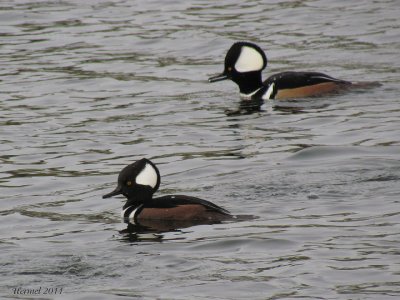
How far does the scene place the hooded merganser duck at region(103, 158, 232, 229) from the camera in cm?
1229

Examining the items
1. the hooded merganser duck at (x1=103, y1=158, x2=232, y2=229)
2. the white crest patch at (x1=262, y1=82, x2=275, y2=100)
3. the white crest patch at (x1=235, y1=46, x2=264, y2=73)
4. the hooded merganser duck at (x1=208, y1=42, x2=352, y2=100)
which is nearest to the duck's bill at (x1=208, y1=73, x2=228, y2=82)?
the hooded merganser duck at (x1=208, y1=42, x2=352, y2=100)

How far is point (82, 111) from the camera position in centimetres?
1831

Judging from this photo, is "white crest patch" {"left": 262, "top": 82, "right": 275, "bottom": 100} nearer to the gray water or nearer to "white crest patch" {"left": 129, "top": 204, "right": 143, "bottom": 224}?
the gray water

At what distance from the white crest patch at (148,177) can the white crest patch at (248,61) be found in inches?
266

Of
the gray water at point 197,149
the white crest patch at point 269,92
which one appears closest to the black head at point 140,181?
the gray water at point 197,149

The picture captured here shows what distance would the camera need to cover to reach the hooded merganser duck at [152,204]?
1229 centimetres

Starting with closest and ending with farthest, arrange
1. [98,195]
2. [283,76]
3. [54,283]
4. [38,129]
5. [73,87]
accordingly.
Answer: [54,283], [98,195], [38,129], [283,76], [73,87]

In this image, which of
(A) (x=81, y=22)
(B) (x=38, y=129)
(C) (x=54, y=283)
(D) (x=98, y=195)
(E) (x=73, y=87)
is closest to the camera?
(C) (x=54, y=283)

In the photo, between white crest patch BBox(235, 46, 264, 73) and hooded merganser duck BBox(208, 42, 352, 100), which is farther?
white crest patch BBox(235, 46, 264, 73)

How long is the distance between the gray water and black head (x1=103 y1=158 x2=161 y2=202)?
1.20ft

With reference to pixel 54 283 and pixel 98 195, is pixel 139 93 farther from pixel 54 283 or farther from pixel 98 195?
pixel 54 283

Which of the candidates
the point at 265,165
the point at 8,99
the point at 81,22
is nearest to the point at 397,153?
the point at 265,165

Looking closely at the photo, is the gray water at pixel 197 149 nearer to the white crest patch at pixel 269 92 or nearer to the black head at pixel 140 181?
the white crest patch at pixel 269 92

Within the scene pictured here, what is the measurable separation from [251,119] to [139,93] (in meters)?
2.28
